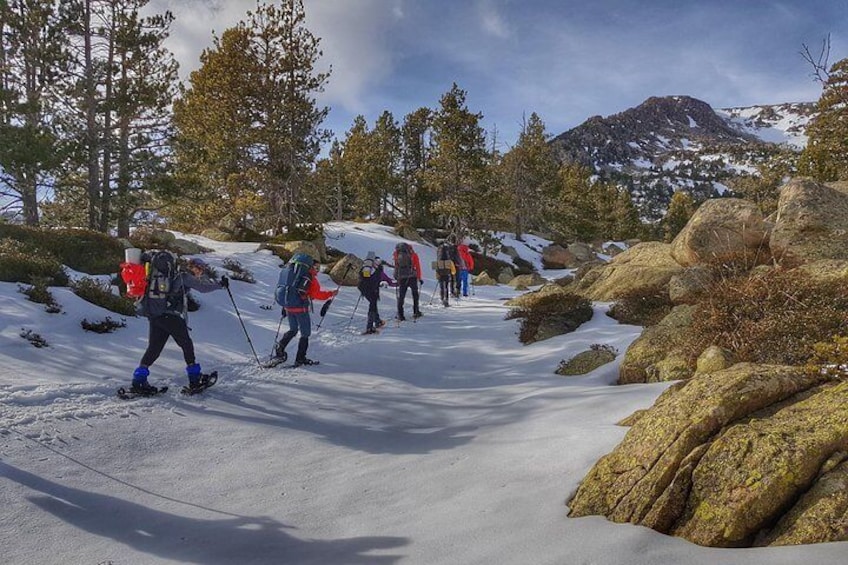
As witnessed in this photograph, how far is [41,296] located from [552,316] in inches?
399

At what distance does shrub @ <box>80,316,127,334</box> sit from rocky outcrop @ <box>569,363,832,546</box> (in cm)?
865

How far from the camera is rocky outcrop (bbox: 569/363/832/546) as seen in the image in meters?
2.75

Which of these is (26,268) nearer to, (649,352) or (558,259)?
(649,352)

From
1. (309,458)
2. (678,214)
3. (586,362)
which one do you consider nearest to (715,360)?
(586,362)

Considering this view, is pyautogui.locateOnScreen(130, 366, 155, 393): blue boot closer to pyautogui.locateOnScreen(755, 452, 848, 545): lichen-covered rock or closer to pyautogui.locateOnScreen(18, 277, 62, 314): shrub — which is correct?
pyautogui.locateOnScreen(18, 277, 62, 314): shrub

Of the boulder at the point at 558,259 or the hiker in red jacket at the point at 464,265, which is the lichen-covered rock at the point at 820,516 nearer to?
the hiker in red jacket at the point at 464,265

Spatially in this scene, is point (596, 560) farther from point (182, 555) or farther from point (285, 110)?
point (285, 110)

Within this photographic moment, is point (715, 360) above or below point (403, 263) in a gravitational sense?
below

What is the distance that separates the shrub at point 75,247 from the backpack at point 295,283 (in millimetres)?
6717

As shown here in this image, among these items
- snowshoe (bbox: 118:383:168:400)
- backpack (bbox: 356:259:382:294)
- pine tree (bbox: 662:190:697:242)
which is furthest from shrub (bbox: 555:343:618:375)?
pine tree (bbox: 662:190:697:242)

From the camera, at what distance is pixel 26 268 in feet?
32.9

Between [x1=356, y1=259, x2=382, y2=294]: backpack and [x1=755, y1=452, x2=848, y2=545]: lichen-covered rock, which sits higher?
[x1=356, y1=259, x2=382, y2=294]: backpack

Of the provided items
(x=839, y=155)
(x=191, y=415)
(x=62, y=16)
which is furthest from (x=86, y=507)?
(x=839, y=155)

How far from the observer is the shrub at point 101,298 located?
31.5 feet
